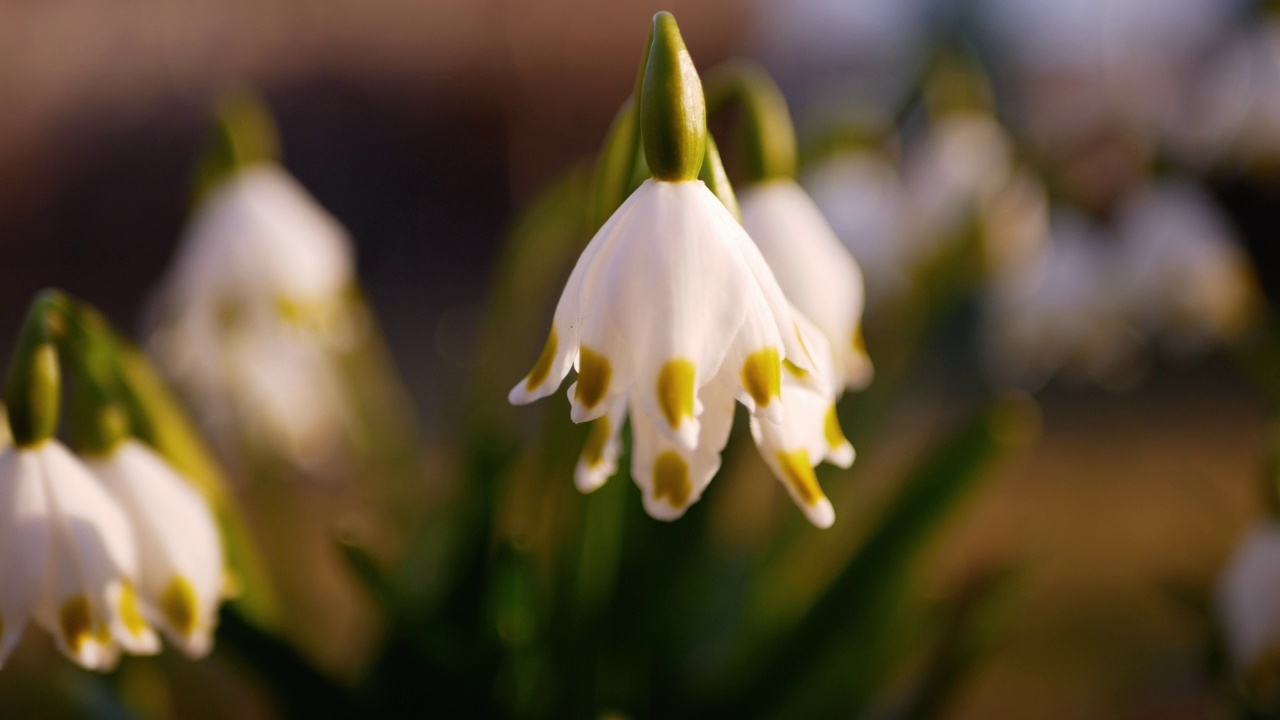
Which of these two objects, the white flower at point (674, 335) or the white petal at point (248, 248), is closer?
the white flower at point (674, 335)

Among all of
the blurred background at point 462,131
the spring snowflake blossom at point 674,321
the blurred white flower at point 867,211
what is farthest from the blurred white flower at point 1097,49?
the spring snowflake blossom at point 674,321

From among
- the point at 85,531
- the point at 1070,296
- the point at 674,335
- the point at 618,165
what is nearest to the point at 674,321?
the point at 674,335

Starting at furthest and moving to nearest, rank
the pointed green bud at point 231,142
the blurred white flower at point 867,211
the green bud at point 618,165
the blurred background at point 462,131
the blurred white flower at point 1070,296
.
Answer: the blurred background at point 462,131 → the blurred white flower at point 1070,296 → the blurred white flower at point 867,211 → the pointed green bud at point 231,142 → the green bud at point 618,165

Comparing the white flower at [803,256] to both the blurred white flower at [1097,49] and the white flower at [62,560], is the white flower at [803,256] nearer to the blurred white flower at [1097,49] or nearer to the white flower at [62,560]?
the white flower at [62,560]

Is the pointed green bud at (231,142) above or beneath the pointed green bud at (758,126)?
beneath

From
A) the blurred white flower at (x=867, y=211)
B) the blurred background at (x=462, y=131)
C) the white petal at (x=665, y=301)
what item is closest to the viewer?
the white petal at (x=665, y=301)

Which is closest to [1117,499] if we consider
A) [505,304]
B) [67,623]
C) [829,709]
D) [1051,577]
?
[1051,577]
